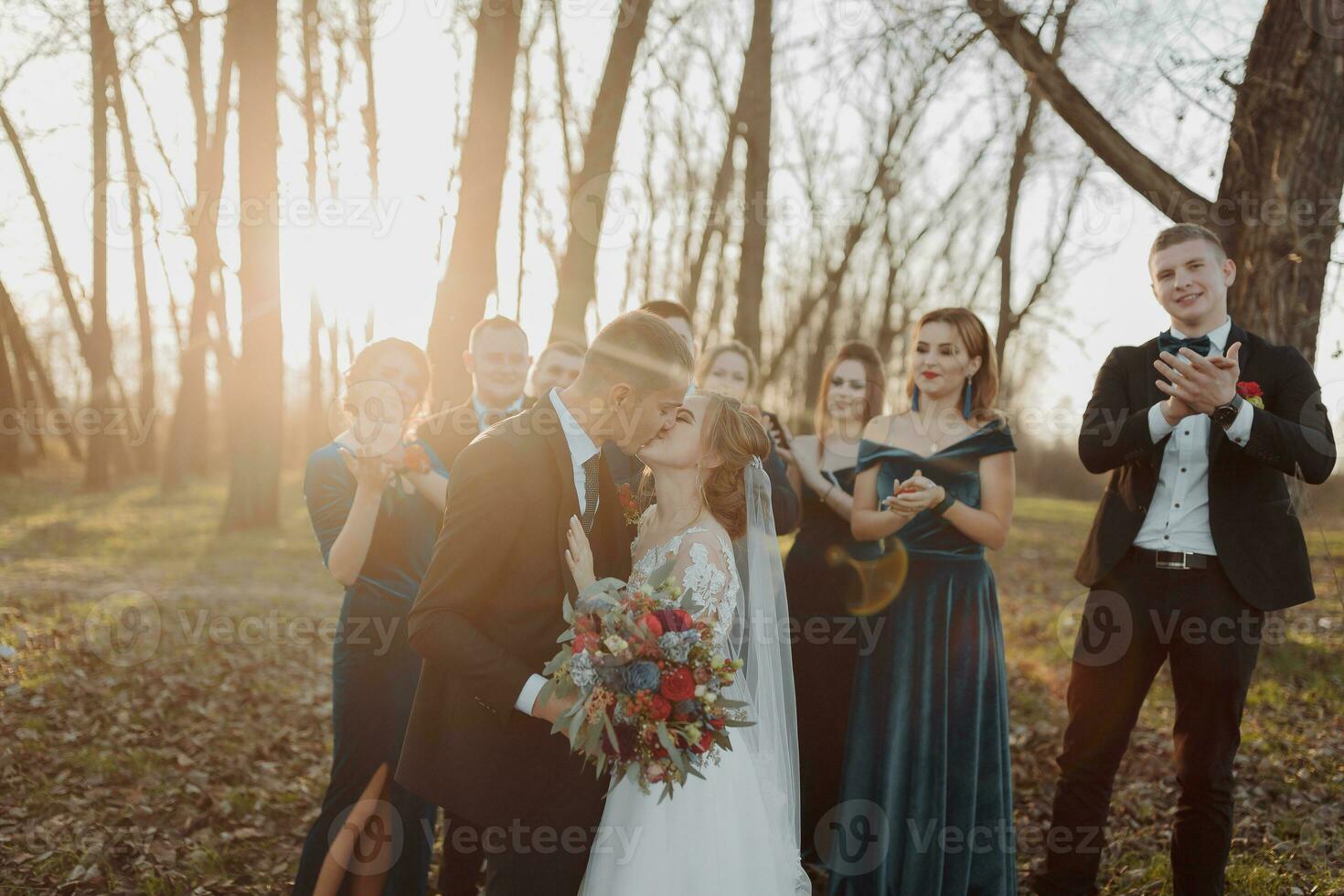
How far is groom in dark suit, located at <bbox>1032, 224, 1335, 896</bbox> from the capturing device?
3.83 meters

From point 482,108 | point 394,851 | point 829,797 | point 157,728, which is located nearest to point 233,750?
point 157,728

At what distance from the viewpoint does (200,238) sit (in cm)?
2023

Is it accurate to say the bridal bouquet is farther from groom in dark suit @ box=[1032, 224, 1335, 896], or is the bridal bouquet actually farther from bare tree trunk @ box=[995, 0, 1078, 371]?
bare tree trunk @ box=[995, 0, 1078, 371]

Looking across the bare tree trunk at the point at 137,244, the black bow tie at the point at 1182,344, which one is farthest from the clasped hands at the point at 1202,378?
the bare tree trunk at the point at 137,244

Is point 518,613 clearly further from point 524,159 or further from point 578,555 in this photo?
point 524,159

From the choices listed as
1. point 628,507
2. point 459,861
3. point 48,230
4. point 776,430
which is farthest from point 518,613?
point 48,230

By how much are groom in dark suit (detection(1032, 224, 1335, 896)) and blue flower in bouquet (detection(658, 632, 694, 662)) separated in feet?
7.68

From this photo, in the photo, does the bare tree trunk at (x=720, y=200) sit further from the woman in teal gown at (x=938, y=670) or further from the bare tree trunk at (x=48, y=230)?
the woman in teal gown at (x=938, y=670)

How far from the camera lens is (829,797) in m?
4.89

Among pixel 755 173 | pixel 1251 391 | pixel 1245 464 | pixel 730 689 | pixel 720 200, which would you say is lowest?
pixel 730 689

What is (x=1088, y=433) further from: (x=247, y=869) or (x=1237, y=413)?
(x=247, y=869)

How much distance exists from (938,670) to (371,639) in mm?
2556

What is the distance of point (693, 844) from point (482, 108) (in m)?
6.29

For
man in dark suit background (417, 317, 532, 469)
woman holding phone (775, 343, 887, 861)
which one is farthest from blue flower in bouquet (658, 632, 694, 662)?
man in dark suit background (417, 317, 532, 469)
